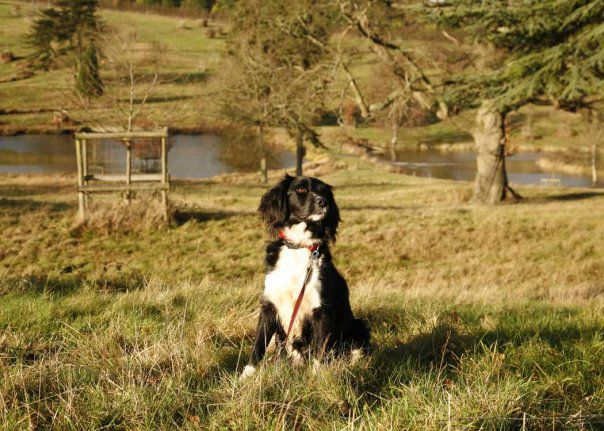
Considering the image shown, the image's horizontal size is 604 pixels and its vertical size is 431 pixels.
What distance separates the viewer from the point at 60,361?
2965mm

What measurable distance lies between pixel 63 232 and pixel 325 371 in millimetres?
12217

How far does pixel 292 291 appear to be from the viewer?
12.1 feet

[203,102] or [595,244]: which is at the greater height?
[203,102]

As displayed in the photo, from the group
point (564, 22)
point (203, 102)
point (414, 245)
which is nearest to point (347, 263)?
point (414, 245)

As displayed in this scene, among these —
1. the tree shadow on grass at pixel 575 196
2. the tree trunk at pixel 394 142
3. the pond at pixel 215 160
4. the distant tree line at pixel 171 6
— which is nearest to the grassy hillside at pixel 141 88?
the pond at pixel 215 160

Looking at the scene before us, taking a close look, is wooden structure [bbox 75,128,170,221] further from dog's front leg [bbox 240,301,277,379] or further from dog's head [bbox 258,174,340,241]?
dog's front leg [bbox 240,301,277,379]

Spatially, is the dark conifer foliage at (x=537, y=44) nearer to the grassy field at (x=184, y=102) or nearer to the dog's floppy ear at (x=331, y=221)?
the dog's floppy ear at (x=331, y=221)

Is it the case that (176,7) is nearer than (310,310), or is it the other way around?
(310,310)

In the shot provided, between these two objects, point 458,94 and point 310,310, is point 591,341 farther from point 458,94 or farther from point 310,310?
point 458,94

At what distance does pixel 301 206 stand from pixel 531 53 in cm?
1353

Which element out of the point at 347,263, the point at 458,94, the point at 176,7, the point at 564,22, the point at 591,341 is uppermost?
the point at 176,7

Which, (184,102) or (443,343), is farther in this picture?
(184,102)

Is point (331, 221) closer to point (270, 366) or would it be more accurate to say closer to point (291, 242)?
point (291, 242)

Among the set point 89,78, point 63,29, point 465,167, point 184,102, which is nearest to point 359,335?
point 89,78
